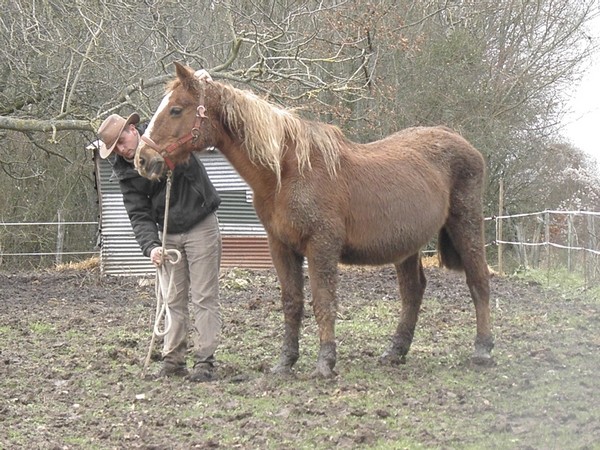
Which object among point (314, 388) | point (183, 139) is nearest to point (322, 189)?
point (183, 139)

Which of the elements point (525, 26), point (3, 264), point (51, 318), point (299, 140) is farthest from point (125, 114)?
point (299, 140)

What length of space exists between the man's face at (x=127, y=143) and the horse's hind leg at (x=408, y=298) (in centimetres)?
241

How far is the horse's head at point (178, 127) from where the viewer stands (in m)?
5.79

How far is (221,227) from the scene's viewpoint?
647 inches

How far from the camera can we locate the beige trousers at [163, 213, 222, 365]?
6320mm

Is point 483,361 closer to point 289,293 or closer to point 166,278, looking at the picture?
point 289,293

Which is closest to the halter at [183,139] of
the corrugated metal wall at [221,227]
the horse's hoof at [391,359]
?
the horse's hoof at [391,359]

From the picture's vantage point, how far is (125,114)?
17.2 meters

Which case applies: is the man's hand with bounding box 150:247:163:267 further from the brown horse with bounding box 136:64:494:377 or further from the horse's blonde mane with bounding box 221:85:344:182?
the horse's blonde mane with bounding box 221:85:344:182

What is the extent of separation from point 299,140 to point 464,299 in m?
5.88

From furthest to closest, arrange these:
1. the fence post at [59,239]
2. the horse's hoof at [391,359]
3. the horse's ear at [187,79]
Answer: the fence post at [59,239] → the horse's hoof at [391,359] → the horse's ear at [187,79]

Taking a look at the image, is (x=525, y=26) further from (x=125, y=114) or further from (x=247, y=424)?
(x=247, y=424)

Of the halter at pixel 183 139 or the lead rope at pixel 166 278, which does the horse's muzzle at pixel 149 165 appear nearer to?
the halter at pixel 183 139

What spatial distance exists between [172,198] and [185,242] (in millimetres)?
336
